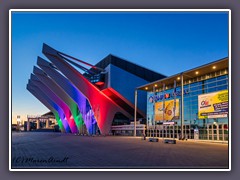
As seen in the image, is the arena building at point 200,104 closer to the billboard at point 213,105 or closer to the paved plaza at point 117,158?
the billboard at point 213,105

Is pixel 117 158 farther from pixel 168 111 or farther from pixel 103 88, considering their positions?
pixel 103 88

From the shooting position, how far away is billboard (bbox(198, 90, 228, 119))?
34.0 metres

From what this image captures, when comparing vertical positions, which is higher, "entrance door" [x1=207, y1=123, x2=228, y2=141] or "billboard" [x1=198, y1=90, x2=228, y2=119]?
"billboard" [x1=198, y1=90, x2=228, y2=119]

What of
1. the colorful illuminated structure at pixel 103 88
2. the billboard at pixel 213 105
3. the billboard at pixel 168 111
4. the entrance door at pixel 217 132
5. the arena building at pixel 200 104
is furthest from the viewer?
the colorful illuminated structure at pixel 103 88

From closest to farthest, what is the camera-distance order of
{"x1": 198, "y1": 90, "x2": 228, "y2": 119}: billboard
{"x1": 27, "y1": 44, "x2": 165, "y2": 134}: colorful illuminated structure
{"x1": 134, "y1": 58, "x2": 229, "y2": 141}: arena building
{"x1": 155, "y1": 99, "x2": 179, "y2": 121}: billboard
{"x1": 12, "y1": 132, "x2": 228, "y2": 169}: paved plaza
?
{"x1": 12, "y1": 132, "x2": 228, "y2": 169}: paved plaza < {"x1": 198, "y1": 90, "x2": 228, "y2": 119}: billboard < {"x1": 134, "y1": 58, "x2": 229, "y2": 141}: arena building < {"x1": 155, "y1": 99, "x2": 179, "y2": 121}: billboard < {"x1": 27, "y1": 44, "x2": 165, "y2": 134}: colorful illuminated structure

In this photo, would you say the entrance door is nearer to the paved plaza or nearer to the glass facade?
the glass facade

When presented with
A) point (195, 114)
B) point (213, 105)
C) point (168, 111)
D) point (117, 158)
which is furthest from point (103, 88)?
point (117, 158)

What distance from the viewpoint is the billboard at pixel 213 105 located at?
3396 centimetres

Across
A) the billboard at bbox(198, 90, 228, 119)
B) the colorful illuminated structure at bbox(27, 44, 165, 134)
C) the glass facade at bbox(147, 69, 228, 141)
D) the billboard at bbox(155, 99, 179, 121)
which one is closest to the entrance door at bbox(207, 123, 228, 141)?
the glass facade at bbox(147, 69, 228, 141)

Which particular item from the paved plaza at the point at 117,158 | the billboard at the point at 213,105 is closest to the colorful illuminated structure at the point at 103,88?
the billboard at the point at 213,105
